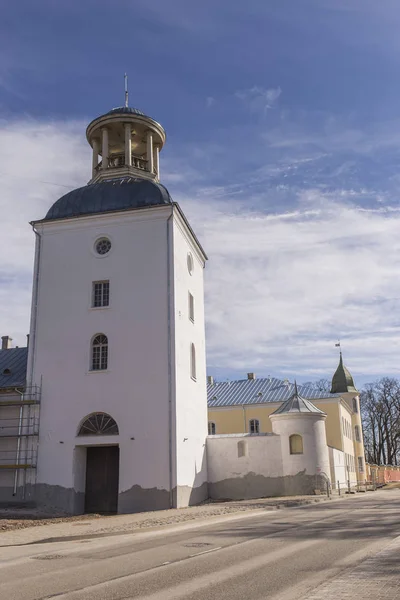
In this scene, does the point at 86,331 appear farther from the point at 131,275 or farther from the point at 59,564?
the point at 59,564

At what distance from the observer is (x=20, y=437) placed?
24.2m

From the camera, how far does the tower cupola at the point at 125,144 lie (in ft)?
92.9

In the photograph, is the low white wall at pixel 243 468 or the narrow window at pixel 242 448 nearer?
the low white wall at pixel 243 468

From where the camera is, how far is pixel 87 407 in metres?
23.9

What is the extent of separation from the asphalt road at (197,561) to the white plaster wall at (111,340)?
7472 mm

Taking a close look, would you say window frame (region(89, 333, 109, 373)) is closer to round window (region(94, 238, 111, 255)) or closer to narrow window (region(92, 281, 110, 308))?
narrow window (region(92, 281, 110, 308))

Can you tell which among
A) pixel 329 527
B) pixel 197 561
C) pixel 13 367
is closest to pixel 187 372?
pixel 13 367

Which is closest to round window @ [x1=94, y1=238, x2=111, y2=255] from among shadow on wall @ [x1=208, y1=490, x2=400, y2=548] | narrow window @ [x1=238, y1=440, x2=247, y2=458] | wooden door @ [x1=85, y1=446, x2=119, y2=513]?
wooden door @ [x1=85, y1=446, x2=119, y2=513]

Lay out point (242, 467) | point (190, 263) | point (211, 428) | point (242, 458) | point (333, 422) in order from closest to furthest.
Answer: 1. point (242, 467)
2. point (242, 458)
3. point (190, 263)
4. point (333, 422)
5. point (211, 428)

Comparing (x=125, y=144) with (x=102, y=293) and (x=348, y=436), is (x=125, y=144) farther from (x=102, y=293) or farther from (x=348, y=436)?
(x=348, y=436)

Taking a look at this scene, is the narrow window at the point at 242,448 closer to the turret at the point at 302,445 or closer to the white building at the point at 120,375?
the white building at the point at 120,375

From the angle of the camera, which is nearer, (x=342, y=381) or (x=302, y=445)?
(x=302, y=445)

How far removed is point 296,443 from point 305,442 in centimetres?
48

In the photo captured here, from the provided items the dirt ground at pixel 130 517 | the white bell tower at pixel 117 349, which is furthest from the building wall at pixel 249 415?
the dirt ground at pixel 130 517
